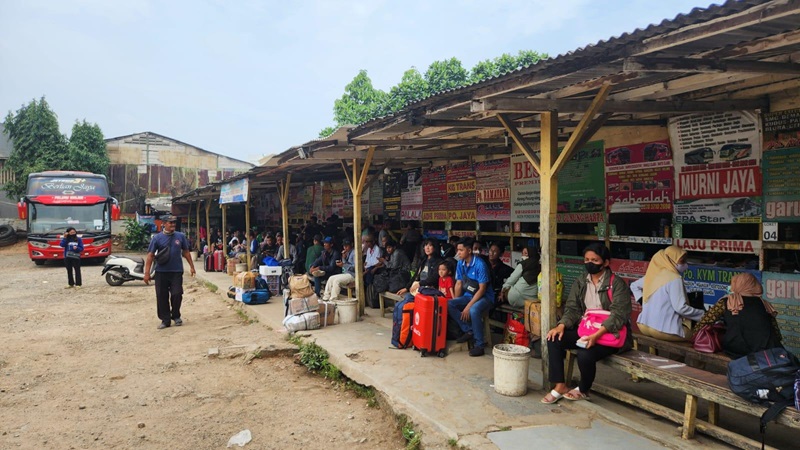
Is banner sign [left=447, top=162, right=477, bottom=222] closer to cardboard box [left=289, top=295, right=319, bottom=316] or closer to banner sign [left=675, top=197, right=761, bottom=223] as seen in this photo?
cardboard box [left=289, top=295, right=319, bottom=316]

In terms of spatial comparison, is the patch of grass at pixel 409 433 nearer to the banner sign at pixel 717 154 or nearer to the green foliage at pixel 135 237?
the banner sign at pixel 717 154

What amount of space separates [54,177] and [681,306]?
2122 cm

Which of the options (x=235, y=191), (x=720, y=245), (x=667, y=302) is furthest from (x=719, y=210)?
(x=235, y=191)

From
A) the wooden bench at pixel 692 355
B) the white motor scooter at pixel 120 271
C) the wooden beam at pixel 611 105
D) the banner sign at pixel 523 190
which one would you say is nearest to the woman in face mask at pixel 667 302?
the wooden bench at pixel 692 355

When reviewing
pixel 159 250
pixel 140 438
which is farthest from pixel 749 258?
pixel 159 250

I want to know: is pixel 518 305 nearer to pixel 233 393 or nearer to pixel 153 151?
pixel 233 393

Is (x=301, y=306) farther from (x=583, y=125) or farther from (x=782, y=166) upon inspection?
(x=782, y=166)

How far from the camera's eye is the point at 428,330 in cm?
606

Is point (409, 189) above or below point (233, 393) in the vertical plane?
above

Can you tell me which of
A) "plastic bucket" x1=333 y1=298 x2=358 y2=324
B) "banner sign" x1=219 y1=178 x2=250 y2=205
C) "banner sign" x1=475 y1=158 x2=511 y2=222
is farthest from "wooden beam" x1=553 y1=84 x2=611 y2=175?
"banner sign" x1=219 y1=178 x2=250 y2=205

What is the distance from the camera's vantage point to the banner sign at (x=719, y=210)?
530 cm

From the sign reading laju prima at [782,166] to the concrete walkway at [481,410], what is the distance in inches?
95.9

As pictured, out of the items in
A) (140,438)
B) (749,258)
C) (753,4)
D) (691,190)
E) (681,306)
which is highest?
(753,4)

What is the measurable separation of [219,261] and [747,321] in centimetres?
1584
